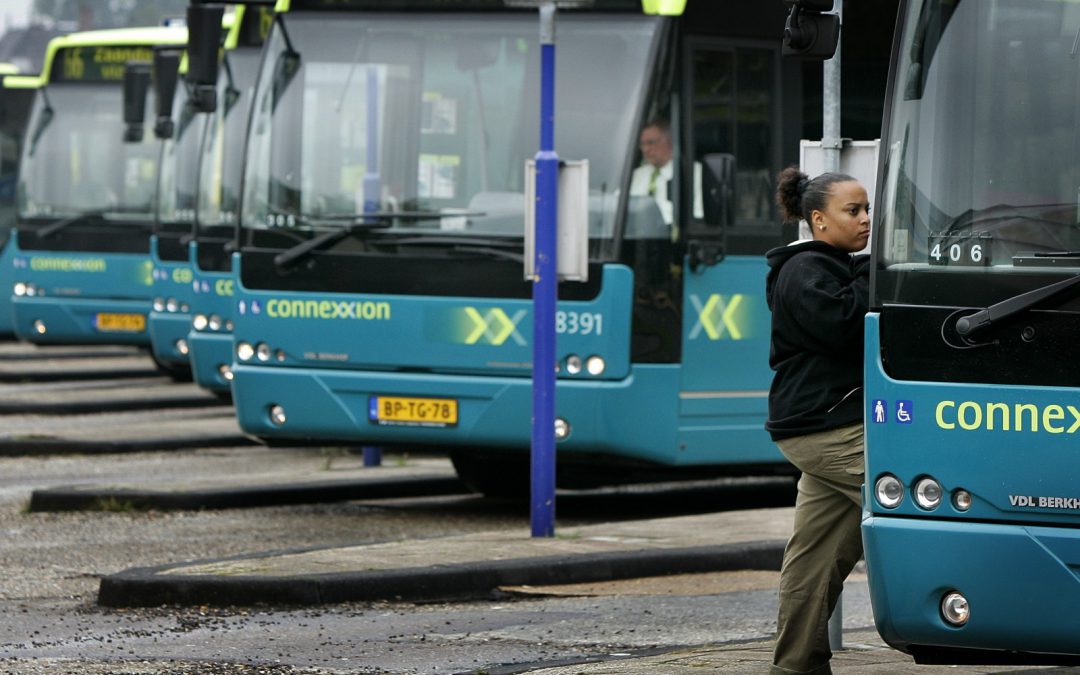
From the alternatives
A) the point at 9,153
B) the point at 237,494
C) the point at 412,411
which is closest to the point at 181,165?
the point at 9,153

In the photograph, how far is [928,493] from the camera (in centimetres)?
613

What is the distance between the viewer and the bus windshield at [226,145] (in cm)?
1809

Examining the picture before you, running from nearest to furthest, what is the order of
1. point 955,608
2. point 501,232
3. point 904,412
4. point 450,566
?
point 955,608 < point 904,412 < point 450,566 < point 501,232

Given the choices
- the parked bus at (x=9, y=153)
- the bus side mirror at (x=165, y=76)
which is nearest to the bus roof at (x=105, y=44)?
the parked bus at (x=9, y=153)

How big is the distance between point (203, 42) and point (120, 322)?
9648mm

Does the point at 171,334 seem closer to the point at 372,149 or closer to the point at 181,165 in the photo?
the point at 181,165

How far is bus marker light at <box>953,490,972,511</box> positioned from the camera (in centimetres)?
607

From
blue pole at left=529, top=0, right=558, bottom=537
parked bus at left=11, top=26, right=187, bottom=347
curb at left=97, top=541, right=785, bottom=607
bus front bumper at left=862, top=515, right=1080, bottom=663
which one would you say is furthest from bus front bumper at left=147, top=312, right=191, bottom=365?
bus front bumper at left=862, top=515, right=1080, bottom=663

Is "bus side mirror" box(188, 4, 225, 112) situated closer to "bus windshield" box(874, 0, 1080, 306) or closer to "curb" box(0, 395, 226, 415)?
"bus windshield" box(874, 0, 1080, 306)

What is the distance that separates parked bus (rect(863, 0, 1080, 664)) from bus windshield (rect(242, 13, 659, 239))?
206 inches

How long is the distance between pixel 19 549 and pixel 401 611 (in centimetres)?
282

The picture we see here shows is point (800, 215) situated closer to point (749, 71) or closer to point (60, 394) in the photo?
point (749, 71)

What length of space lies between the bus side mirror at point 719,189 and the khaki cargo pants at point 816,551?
4729mm

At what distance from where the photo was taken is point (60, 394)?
71.1 ft
